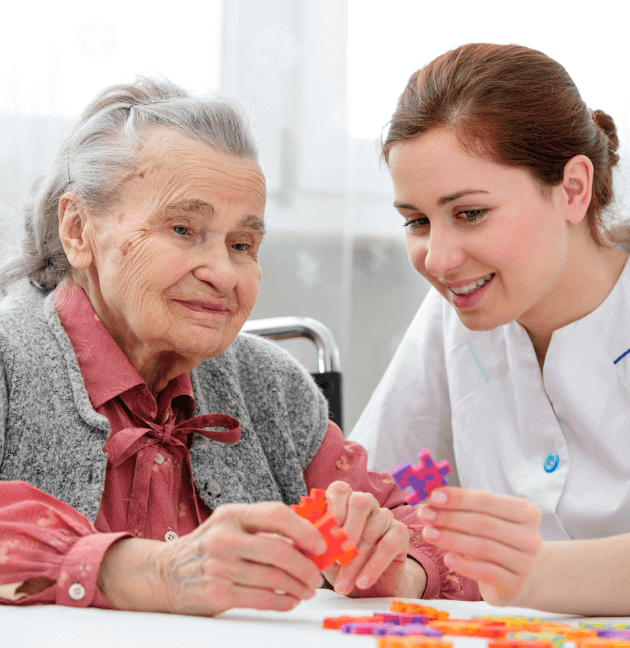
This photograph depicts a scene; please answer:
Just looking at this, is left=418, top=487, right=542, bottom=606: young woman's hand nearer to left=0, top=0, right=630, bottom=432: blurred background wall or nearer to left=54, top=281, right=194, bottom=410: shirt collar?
left=54, top=281, right=194, bottom=410: shirt collar

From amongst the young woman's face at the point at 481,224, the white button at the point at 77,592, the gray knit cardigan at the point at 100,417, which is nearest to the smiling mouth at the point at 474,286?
the young woman's face at the point at 481,224

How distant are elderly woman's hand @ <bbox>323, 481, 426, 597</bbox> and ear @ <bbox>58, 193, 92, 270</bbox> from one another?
1.79 ft

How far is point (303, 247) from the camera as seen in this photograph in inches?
106

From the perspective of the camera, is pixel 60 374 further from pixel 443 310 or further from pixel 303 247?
pixel 303 247

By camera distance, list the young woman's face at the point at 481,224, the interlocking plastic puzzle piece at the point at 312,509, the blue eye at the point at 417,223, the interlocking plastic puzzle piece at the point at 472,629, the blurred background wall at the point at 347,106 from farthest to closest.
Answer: the blurred background wall at the point at 347,106 < the blue eye at the point at 417,223 < the young woman's face at the point at 481,224 < the interlocking plastic puzzle piece at the point at 312,509 < the interlocking plastic puzzle piece at the point at 472,629

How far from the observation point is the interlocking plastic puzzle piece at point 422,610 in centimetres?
90

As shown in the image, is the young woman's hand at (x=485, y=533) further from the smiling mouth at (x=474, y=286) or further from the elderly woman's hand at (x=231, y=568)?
the smiling mouth at (x=474, y=286)

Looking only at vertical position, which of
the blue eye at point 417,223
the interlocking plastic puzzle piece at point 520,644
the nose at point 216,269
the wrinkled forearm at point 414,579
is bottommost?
the wrinkled forearm at point 414,579

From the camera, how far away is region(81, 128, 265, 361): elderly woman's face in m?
1.19

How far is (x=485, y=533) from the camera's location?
90cm

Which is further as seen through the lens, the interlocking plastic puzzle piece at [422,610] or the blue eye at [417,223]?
the blue eye at [417,223]

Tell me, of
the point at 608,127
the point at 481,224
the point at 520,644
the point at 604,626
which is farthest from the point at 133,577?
the point at 608,127

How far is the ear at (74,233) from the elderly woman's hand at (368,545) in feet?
1.79

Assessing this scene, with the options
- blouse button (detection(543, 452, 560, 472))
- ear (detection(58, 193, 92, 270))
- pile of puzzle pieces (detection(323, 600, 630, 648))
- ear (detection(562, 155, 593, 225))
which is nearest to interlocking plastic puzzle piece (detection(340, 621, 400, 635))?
pile of puzzle pieces (detection(323, 600, 630, 648))
